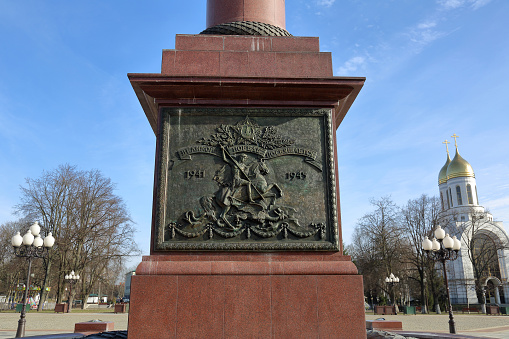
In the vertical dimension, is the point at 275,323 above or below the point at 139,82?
below

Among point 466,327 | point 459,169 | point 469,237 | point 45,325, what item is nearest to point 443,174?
point 459,169

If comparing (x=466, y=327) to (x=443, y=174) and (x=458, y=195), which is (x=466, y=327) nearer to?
(x=458, y=195)

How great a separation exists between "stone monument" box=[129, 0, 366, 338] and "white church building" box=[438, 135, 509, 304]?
42.8 metres

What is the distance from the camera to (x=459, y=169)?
62.2 m

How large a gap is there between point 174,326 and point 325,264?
223 centimetres

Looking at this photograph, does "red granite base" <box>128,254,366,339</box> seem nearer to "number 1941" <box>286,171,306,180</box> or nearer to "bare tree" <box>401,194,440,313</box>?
"number 1941" <box>286,171,306,180</box>

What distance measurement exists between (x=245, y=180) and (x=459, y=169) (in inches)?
2536

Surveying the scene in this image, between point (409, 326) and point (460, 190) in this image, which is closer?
point (409, 326)

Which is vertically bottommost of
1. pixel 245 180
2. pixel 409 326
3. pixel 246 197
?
pixel 409 326

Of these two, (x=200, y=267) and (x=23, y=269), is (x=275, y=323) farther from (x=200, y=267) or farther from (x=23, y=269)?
(x=23, y=269)

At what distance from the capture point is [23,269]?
41000 mm

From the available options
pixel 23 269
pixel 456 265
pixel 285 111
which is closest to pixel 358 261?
pixel 456 265

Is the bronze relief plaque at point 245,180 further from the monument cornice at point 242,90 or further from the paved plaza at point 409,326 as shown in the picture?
the paved plaza at point 409,326

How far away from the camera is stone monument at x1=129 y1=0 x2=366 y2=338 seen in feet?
17.8
